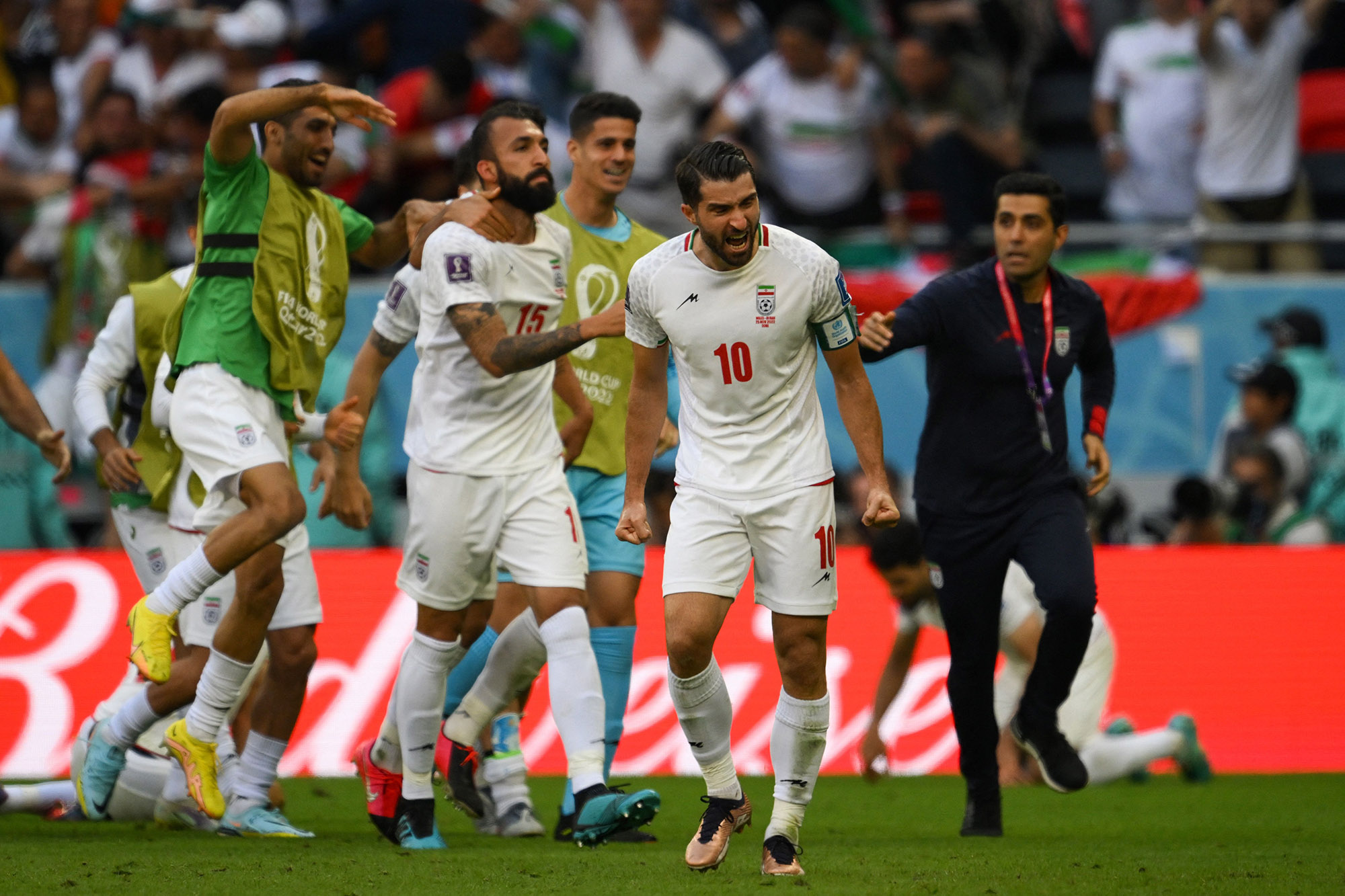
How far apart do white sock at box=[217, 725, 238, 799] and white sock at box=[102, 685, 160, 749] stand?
39 centimetres

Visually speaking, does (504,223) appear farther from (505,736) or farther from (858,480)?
(858,480)

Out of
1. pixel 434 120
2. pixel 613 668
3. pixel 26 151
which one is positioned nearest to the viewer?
pixel 613 668

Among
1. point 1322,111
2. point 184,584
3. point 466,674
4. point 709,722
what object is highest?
point 1322,111

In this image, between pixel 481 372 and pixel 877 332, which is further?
pixel 481 372

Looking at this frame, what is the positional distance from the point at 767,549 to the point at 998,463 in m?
1.57

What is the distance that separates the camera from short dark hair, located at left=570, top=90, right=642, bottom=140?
7.60 metres

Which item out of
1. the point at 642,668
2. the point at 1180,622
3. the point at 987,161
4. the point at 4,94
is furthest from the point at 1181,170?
the point at 4,94

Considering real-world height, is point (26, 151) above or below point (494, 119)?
below

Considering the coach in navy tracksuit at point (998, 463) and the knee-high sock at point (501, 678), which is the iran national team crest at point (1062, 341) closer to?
the coach in navy tracksuit at point (998, 463)

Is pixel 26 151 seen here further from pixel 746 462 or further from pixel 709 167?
pixel 746 462

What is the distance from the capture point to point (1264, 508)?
11.0 metres

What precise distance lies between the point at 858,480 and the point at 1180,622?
96.3 inches

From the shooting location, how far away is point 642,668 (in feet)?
32.7

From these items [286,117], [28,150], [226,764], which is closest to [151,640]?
[226,764]
